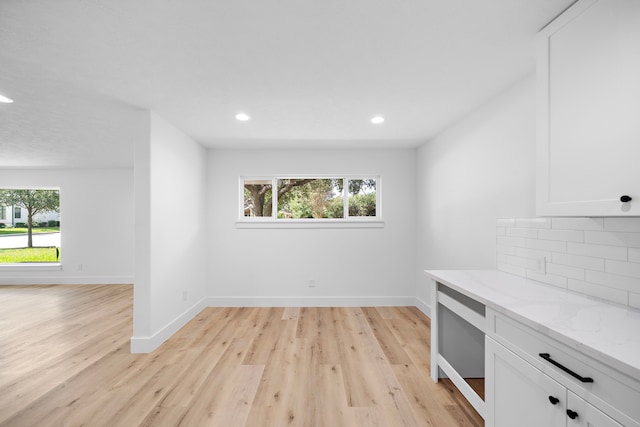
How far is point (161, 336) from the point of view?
9.68ft

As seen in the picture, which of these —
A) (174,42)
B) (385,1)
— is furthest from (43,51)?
(385,1)

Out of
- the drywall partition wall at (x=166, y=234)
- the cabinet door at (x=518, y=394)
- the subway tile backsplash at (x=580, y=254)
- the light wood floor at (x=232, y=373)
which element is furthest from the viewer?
the drywall partition wall at (x=166, y=234)

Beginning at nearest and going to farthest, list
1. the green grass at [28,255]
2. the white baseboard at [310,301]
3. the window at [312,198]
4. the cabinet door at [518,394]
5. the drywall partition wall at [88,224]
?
the cabinet door at [518,394] < the white baseboard at [310,301] < the window at [312,198] < the drywall partition wall at [88,224] < the green grass at [28,255]

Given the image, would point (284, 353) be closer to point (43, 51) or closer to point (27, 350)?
Result: point (27, 350)

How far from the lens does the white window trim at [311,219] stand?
13.9 ft

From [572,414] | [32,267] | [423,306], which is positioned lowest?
[423,306]

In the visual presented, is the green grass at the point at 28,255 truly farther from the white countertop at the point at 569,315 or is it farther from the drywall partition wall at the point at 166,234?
the white countertop at the point at 569,315

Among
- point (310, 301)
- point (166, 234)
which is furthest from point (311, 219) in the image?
point (166, 234)

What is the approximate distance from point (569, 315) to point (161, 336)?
132 inches

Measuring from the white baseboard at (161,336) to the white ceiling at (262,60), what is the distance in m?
2.26

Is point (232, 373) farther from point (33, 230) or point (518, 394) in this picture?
point (33, 230)

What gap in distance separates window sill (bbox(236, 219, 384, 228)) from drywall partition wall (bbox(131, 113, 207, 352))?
74 cm

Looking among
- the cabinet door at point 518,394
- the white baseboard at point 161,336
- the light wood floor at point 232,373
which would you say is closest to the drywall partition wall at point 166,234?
the white baseboard at point 161,336

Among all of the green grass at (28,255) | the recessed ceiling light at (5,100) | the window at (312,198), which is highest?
the recessed ceiling light at (5,100)
